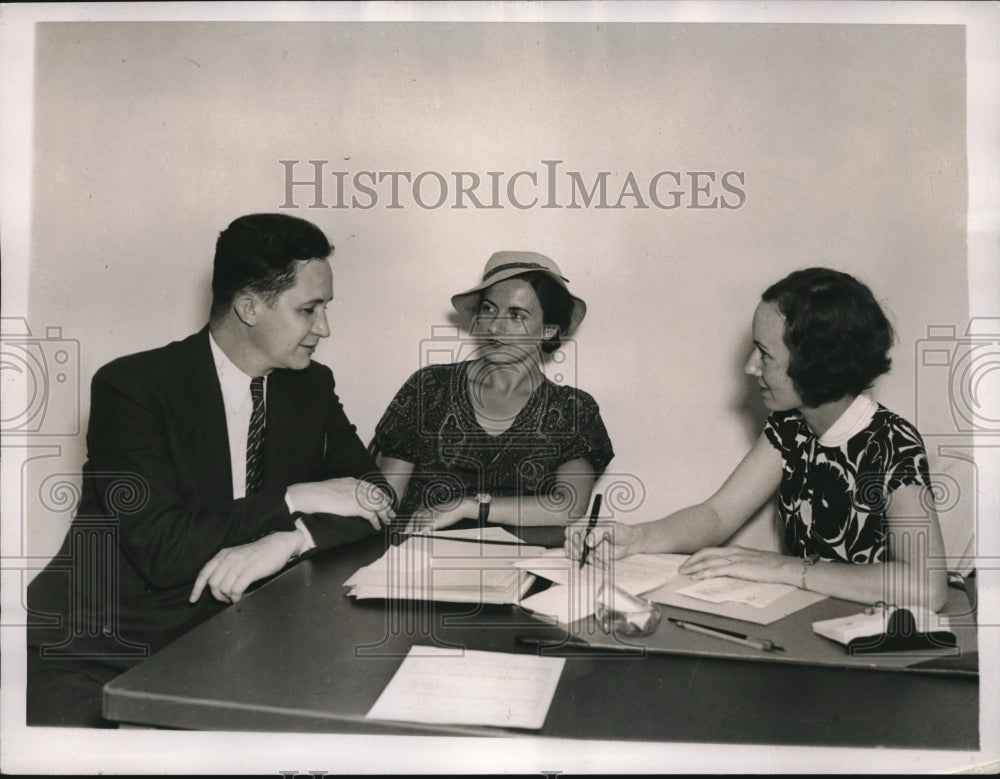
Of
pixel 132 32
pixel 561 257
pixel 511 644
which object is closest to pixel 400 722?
pixel 511 644

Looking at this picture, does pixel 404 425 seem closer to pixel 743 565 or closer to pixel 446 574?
pixel 446 574

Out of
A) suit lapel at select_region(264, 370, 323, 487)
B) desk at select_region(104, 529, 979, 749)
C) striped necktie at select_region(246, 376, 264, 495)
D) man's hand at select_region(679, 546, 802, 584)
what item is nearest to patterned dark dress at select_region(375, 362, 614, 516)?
suit lapel at select_region(264, 370, 323, 487)

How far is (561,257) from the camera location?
2.36 metres

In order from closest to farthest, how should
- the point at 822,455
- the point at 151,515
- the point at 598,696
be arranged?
the point at 598,696 < the point at 151,515 < the point at 822,455

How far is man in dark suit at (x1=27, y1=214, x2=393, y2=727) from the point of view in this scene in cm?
183

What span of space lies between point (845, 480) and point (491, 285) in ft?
3.51

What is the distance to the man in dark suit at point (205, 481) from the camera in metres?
1.83

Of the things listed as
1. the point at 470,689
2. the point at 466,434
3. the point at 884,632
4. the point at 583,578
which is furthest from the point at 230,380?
the point at 884,632

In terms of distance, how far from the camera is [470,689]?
121 cm

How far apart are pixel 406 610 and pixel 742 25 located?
65.7 inches

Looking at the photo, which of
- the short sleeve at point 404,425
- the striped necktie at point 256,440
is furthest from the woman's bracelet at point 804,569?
the striped necktie at point 256,440

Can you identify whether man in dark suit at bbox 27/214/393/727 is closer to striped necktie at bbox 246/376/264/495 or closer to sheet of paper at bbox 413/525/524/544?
striped necktie at bbox 246/376/264/495

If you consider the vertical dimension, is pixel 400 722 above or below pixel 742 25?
below

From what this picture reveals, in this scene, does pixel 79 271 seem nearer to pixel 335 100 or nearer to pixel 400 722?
pixel 335 100
